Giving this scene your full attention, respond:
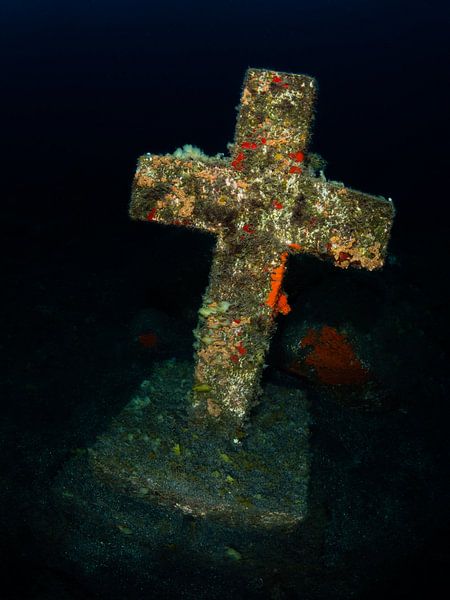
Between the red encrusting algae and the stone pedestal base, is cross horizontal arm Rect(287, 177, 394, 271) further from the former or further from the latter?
the red encrusting algae

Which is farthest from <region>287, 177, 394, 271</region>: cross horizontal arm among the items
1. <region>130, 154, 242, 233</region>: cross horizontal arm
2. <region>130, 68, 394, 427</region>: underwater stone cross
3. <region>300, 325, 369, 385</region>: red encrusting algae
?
<region>300, 325, 369, 385</region>: red encrusting algae

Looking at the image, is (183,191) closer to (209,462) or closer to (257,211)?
(257,211)

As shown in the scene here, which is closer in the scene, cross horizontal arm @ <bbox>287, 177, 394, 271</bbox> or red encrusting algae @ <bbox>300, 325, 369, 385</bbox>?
cross horizontal arm @ <bbox>287, 177, 394, 271</bbox>

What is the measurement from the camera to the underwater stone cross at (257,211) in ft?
8.03

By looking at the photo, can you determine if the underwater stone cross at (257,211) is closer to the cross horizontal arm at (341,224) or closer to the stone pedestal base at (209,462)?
the cross horizontal arm at (341,224)

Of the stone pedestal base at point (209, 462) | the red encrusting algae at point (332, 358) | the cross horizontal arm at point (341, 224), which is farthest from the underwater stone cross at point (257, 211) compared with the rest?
the red encrusting algae at point (332, 358)

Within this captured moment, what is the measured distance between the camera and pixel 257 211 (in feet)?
8.38

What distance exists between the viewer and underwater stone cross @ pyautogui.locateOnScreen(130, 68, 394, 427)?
245cm

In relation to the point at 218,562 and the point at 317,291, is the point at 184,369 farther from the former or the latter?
the point at 317,291

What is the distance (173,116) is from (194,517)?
54.7 ft

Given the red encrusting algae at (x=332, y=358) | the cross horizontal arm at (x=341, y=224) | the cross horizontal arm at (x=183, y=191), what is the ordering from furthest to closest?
1. the red encrusting algae at (x=332, y=358)
2. the cross horizontal arm at (x=183, y=191)
3. the cross horizontal arm at (x=341, y=224)

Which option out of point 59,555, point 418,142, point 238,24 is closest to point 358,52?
point 238,24

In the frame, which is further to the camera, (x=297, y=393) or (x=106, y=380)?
Result: (x=106, y=380)

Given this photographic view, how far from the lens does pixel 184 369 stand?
3.46 meters
